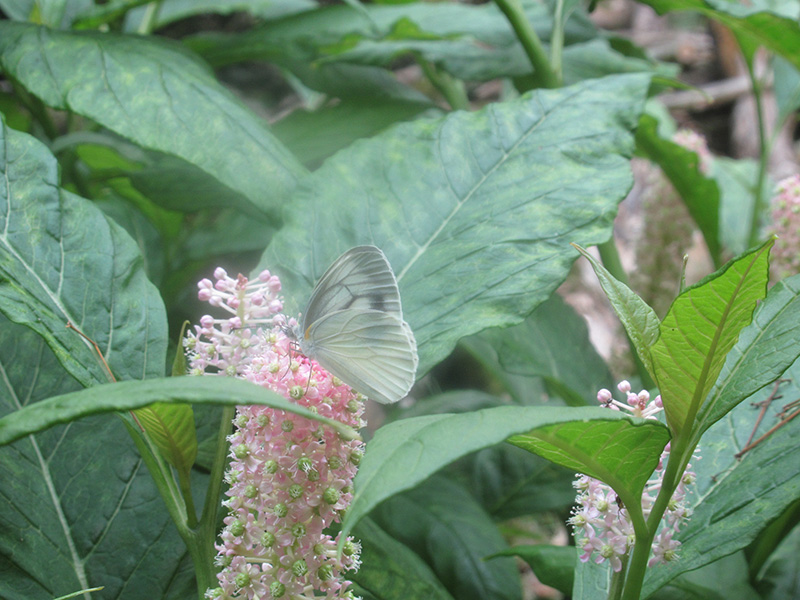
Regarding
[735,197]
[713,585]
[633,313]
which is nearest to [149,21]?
[633,313]

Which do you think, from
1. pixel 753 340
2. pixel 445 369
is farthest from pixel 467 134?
pixel 445 369

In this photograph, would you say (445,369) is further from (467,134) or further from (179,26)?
(179,26)

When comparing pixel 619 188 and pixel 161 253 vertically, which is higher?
pixel 619 188

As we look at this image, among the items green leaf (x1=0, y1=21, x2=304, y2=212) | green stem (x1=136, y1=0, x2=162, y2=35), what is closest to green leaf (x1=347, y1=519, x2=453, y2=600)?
green leaf (x1=0, y1=21, x2=304, y2=212)

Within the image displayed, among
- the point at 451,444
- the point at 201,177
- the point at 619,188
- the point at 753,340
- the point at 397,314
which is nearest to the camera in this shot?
the point at 451,444

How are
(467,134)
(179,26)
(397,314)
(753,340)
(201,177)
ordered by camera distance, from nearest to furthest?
(753,340) < (397,314) < (467,134) < (201,177) < (179,26)

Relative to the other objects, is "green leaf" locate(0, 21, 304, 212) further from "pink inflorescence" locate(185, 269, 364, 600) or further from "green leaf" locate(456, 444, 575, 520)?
"green leaf" locate(456, 444, 575, 520)
